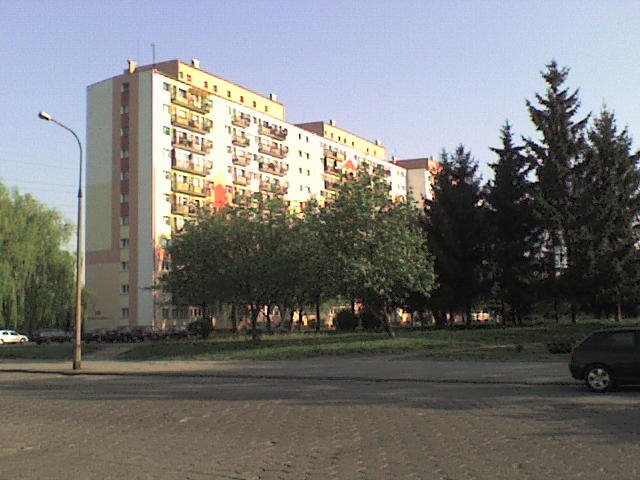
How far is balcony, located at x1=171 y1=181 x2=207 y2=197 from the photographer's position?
83.4 metres

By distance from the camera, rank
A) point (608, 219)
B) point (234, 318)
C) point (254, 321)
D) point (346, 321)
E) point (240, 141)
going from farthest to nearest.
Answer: point (240, 141), point (346, 321), point (234, 318), point (608, 219), point (254, 321)

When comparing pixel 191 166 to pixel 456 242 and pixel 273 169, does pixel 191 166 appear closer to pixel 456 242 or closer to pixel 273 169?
pixel 273 169

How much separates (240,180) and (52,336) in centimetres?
3888

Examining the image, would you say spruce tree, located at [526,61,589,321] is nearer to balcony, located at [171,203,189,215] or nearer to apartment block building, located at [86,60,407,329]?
apartment block building, located at [86,60,407,329]

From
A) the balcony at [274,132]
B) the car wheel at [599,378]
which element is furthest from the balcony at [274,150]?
the car wheel at [599,378]

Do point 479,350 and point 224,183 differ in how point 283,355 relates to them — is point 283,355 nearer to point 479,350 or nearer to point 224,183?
point 479,350

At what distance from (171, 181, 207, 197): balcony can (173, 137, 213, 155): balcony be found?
15.4 feet

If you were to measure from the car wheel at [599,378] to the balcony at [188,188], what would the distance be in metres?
72.3

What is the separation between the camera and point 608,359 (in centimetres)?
1566

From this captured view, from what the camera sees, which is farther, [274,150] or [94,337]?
[274,150]

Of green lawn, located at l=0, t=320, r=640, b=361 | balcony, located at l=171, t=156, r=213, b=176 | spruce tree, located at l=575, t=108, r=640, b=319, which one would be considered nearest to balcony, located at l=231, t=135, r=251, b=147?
balcony, located at l=171, t=156, r=213, b=176

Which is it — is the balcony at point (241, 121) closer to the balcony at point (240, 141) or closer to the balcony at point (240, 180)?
the balcony at point (240, 141)

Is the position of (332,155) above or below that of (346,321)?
above

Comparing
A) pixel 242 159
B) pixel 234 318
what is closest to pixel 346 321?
pixel 234 318
